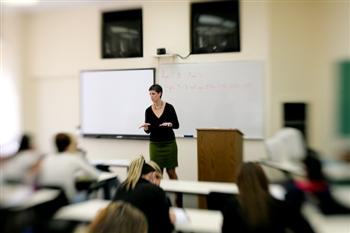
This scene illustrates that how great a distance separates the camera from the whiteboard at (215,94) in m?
0.44

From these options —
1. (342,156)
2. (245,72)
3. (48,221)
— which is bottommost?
(48,221)

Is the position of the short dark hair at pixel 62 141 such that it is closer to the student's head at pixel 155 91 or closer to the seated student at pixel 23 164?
the seated student at pixel 23 164

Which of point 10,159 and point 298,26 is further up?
point 298,26

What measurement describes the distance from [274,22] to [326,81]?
10 centimetres

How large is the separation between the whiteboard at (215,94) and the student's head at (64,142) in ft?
0.49

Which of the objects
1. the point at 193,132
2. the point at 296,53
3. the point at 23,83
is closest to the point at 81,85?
the point at 23,83

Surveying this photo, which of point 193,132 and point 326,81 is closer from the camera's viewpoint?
point 326,81

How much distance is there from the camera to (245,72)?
425 mm

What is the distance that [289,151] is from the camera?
1.36ft

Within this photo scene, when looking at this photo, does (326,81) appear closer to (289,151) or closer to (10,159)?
(289,151)

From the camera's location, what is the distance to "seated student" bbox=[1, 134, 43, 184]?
44 cm

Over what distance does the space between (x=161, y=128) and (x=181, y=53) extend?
12 centimetres

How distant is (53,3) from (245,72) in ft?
0.89

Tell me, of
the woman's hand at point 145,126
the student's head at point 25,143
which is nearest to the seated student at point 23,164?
the student's head at point 25,143
